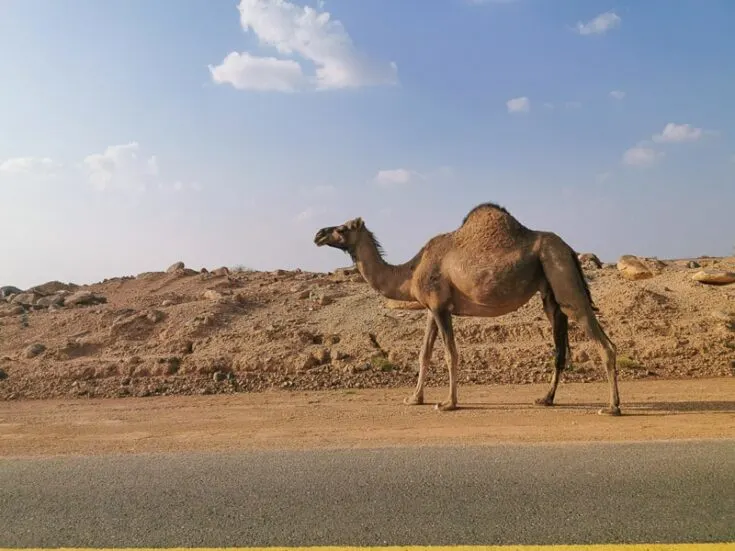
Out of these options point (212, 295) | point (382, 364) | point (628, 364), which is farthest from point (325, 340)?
point (628, 364)

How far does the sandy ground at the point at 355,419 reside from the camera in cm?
709

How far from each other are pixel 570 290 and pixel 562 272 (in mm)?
277

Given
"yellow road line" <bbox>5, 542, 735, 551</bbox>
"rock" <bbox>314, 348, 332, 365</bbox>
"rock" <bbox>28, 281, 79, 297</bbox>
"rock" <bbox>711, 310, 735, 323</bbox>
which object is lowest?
"yellow road line" <bbox>5, 542, 735, 551</bbox>

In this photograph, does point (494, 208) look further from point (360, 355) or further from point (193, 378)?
point (193, 378)

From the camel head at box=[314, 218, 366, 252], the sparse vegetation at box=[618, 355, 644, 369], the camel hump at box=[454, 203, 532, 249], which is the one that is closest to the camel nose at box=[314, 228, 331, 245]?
the camel head at box=[314, 218, 366, 252]

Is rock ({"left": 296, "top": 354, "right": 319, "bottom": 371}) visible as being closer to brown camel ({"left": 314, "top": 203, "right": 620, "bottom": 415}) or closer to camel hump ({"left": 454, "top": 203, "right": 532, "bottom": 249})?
brown camel ({"left": 314, "top": 203, "right": 620, "bottom": 415})

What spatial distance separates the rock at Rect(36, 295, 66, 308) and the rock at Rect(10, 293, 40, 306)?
39 cm

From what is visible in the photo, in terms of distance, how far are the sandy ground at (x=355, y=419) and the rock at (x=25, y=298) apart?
38.1ft

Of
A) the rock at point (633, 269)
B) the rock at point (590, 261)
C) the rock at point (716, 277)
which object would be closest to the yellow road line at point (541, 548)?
the rock at point (716, 277)

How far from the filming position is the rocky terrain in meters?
12.5

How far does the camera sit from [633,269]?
1845cm

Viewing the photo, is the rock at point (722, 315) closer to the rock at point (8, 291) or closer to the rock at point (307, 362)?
the rock at point (307, 362)

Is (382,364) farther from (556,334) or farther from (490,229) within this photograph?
(490,229)

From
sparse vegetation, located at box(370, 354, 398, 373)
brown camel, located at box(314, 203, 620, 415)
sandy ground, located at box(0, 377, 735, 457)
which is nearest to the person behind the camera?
sandy ground, located at box(0, 377, 735, 457)
